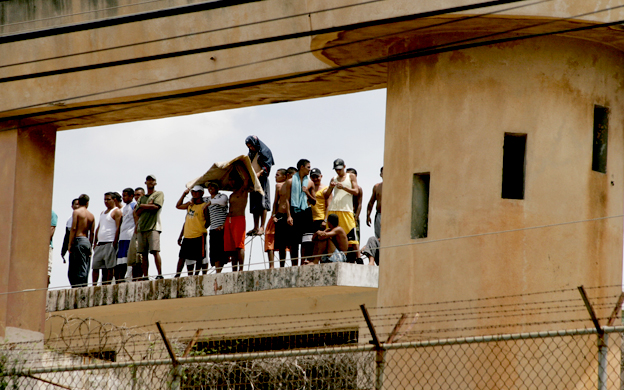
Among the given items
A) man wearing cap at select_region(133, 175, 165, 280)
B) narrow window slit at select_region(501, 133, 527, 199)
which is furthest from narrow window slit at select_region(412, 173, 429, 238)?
man wearing cap at select_region(133, 175, 165, 280)

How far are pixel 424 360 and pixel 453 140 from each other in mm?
2458

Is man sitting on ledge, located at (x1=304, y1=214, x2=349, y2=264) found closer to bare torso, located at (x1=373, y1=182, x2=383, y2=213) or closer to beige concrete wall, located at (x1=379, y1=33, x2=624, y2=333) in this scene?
bare torso, located at (x1=373, y1=182, x2=383, y2=213)

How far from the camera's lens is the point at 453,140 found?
12.8 m

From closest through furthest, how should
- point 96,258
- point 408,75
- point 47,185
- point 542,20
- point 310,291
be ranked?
1. point 542,20
2. point 408,75
3. point 310,291
4. point 47,185
5. point 96,258

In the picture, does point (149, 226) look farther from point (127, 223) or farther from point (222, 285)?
point (222, 285)

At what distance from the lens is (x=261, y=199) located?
16.1m

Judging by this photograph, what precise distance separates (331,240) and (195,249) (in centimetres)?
230

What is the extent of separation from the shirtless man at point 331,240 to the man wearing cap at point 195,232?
195 cm

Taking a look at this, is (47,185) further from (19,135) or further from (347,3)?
(347,3)

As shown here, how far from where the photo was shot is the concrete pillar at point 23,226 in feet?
50.4

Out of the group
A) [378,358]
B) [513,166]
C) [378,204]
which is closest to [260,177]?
[378,204]

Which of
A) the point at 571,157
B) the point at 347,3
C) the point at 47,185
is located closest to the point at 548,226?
the point at 571,157

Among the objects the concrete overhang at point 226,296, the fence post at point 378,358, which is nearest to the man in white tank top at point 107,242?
the concrete overhang at point 226,296

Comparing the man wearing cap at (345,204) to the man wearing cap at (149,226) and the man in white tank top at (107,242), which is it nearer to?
the man wearing cap at (149,226)
